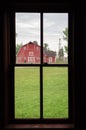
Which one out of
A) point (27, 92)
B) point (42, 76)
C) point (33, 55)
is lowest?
point (27, 92)

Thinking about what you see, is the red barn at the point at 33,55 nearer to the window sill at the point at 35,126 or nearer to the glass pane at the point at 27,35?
the glass pane at the point at 27,35

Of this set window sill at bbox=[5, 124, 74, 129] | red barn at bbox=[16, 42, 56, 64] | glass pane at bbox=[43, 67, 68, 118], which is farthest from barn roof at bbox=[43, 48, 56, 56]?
window sill at bbox=[5, 124, 74, 129]

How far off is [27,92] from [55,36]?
68 centimetres

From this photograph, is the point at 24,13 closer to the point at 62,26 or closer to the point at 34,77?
the point at 62,26

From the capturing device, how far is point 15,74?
8.19 ft

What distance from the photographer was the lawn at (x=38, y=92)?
2.51 metres

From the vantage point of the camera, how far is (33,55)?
99.9 inches

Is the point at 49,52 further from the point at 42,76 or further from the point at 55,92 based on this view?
the point at 55,92

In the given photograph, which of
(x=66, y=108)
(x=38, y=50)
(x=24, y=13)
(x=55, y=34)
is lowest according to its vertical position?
(x=66, y=108)

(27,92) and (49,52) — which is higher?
(49,52)

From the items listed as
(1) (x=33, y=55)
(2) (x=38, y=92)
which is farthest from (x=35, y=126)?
(1) (x=33, y=55)

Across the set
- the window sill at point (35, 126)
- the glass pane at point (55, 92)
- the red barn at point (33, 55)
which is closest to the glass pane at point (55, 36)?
the red barn at point (33, 55)
